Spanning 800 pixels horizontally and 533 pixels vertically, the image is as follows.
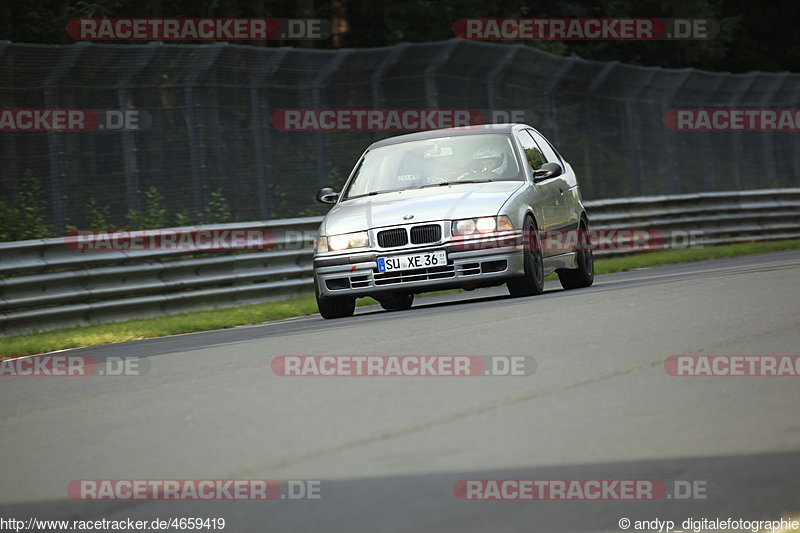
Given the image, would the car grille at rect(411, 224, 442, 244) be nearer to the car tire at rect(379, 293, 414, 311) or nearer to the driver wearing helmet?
the driver wearing helmet

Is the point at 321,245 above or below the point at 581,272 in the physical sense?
above

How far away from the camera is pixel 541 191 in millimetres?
13172

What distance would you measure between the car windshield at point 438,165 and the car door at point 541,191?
247 mm

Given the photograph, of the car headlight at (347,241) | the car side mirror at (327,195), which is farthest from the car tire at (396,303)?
the car headlight at (347,241)

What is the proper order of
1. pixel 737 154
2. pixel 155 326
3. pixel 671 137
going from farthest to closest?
pixel 737 154
pixel 671 137
pixel 155 326

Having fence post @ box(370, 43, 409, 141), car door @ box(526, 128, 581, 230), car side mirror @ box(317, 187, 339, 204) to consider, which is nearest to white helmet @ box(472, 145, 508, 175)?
car door @ box(526, 128, 581, 230)

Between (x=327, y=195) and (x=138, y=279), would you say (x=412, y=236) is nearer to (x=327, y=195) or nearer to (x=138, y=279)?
(x=327, y=195)

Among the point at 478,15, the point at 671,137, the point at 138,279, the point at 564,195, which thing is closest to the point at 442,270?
the point at 564,195

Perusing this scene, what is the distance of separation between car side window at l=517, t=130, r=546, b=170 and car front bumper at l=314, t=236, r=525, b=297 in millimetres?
1749

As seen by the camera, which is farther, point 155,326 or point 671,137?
point 671,137

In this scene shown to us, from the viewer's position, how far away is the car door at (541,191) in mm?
12938

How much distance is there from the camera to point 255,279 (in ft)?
53.8

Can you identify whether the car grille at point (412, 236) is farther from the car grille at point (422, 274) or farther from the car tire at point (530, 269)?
the car tire at point (530, 269)

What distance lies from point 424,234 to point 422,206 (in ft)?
1.01
